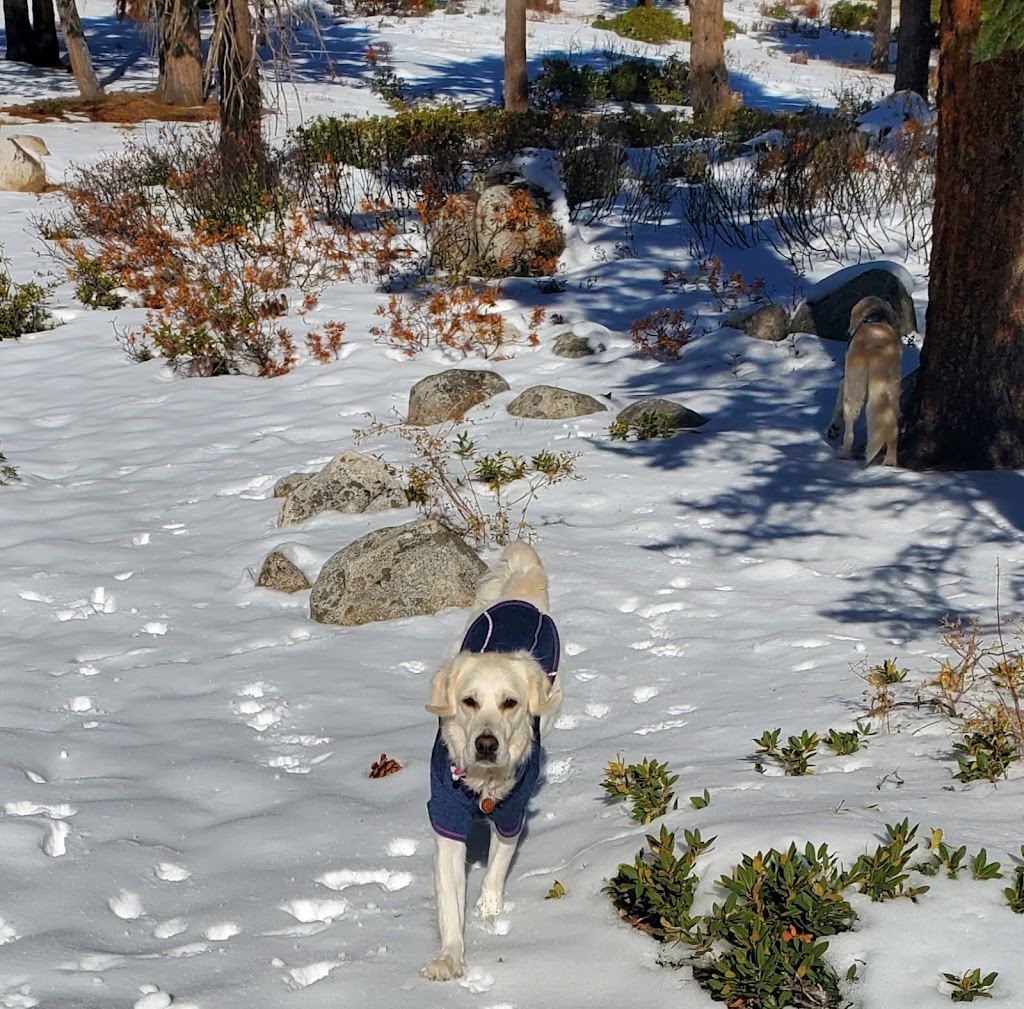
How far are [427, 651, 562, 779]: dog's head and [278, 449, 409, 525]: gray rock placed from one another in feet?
12.6

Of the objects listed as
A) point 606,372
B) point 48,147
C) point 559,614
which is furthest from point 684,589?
point 48,147

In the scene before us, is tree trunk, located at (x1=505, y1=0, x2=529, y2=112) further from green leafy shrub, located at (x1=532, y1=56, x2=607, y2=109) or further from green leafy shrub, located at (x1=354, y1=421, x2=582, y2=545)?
green leafy shrub, located at (x1=354, y1=421, x2=582, y2=545)

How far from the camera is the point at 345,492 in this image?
7535 mm

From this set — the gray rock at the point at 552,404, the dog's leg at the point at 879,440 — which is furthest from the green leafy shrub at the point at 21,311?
the dog's leg at the point at 879,440

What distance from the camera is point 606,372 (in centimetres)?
1026

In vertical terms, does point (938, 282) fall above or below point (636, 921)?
above

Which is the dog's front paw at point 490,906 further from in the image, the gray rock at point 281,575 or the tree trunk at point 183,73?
the tree trunk at point 183,73

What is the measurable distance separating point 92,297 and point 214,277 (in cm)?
137

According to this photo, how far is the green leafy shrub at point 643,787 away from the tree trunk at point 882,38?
31.7 meters

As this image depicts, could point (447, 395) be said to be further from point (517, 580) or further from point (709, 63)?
point (709, 63)

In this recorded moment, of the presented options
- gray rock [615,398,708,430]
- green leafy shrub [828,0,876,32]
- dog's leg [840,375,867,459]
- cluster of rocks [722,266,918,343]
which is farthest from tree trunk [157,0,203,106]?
green leafy shrub [828,0,876,32]

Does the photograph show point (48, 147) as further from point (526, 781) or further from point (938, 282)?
point (526, 781)

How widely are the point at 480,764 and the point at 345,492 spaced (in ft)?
13.9

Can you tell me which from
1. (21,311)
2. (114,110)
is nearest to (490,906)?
(21,311)
